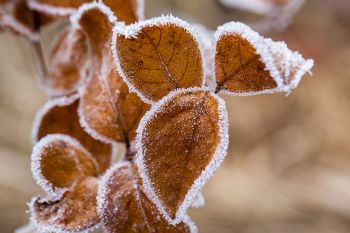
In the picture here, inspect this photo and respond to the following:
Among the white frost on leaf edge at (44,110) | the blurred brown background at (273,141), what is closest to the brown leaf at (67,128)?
the white frost on leaf edge at (44,110)

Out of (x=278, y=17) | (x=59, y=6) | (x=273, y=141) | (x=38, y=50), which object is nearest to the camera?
(x=59, y=6)

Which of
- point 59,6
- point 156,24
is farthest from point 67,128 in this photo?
point 156,24

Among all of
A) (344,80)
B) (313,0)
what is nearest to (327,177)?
(344,80)

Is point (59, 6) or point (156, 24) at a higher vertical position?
point (59, 6)

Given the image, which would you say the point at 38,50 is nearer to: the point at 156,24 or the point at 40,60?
the point at 40,60

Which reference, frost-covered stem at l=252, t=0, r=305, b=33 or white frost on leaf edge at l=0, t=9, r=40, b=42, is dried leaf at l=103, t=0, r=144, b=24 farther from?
frost-covered stem at l=252, t=0, r=305, b=33

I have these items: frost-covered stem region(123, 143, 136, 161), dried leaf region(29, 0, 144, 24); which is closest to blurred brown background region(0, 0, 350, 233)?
dried leaf region(29, 0, 144, 24)
